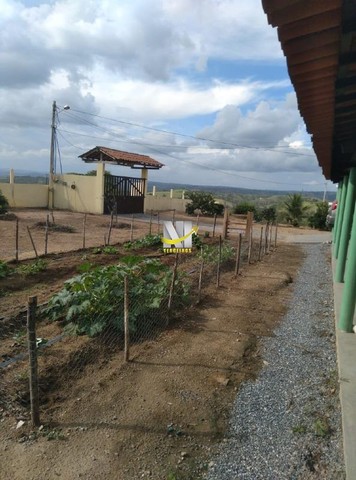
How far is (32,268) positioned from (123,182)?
16.4m

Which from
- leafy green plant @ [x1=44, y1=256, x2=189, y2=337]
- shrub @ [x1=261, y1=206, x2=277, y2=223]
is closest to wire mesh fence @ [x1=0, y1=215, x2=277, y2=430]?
leafy green plant @ [x1=44, y1=256, x2=189, y2=337]

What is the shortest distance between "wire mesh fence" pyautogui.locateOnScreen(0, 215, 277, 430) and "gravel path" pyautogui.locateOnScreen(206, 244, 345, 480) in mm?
1510

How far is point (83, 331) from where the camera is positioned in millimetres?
4879

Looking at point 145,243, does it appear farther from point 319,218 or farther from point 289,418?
point 319,218

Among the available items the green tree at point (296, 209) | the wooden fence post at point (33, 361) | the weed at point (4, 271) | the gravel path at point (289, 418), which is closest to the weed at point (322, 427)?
the gravel path at point (289, 418)

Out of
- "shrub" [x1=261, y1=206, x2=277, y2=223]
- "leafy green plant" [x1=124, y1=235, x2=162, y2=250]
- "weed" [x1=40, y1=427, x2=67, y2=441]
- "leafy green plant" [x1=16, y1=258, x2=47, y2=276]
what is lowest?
"weed" [x1=40, y1=427, x2=67, y2=441]

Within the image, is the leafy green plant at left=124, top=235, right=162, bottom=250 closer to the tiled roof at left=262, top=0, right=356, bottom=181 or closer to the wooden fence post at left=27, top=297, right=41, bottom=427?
the wooden fence post at left=27, top=297, right=41, bottom=427

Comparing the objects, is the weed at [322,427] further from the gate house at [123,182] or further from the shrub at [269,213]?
the shrub at [269,213]

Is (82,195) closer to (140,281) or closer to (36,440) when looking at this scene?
(140,281)

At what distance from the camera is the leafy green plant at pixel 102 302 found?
4.95m

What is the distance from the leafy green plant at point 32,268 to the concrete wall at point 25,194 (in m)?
15.7

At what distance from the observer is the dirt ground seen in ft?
9.22

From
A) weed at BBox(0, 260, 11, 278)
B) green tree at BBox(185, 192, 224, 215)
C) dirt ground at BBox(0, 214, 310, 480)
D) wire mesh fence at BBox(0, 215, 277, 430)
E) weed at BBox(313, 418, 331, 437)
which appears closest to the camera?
dirt ground at BBox(0, 214, 310, 480)

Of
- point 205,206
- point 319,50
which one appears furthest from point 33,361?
point 205,206
